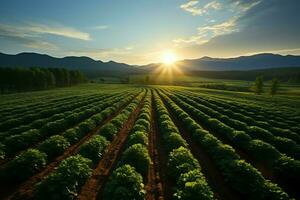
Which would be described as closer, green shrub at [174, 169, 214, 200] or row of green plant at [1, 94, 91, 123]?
green shrub at [174, 169, 214, 200]

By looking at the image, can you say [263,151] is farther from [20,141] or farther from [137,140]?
[20,141]

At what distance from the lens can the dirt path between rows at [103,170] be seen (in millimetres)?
11367

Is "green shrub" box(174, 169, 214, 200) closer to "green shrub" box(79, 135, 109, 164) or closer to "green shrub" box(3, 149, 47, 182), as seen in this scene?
"green shrub" box(79, 135, 109, 164)

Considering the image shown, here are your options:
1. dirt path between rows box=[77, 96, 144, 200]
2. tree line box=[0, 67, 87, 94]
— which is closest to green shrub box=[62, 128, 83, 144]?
dirt path between rows box=[77, 96, 144, 200]

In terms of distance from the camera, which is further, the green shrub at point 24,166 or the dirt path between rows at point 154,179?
the green shrub at point 24,166

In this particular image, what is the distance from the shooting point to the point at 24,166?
12680 millimetres

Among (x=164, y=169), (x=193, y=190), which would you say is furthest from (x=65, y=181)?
(x=164, y=169)

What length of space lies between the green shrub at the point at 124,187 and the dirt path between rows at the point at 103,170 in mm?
1161

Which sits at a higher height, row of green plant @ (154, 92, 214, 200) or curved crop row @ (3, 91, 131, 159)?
row of green plant @ (154, 92, 214, 200)

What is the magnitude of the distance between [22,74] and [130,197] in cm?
9377

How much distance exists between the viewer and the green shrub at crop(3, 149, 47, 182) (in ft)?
40.0

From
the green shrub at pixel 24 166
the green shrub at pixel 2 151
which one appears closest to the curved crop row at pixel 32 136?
the green shrub at pixel 2 151

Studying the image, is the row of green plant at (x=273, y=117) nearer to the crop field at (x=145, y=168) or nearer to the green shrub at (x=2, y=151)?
the crop field at (x=145, y=168)

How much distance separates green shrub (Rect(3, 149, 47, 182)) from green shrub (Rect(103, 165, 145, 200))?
4.96 meters
